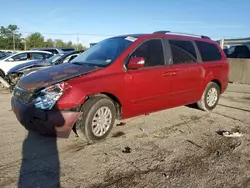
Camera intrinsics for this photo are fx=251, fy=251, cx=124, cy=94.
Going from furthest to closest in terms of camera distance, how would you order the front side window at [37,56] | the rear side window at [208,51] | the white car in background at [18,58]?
the front side window at [37,56] < the white car in background at [18,58] < the rear side window at [208,51]

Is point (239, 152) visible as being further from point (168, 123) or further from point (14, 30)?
point (14, 30)

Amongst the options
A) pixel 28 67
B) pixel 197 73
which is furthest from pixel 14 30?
pixel 197 73

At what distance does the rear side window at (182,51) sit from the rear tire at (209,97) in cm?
95

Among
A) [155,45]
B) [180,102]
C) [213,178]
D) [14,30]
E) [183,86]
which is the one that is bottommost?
[213,178]

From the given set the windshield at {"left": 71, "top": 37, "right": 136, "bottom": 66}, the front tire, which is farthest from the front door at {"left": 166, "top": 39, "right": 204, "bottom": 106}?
the front tire

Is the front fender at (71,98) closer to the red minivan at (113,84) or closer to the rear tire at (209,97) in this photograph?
the red minivan at (113,84)

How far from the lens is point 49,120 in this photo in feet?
12.0

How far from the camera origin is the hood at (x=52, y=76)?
3.88m

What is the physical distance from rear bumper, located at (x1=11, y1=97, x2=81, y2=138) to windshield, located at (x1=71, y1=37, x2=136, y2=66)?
1.20m

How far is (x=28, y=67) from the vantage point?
9.44 m

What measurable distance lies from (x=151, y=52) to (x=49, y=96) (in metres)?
2.19

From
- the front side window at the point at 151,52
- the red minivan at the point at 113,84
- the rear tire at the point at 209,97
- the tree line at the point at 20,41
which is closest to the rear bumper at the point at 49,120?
the red minivan at the point at 113,84

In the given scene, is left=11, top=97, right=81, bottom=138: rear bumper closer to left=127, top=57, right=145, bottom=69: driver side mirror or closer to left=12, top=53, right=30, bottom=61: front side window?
left=127, top=57, right=145, bottom=69: driver side mirror

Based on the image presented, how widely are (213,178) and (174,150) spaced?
910 mm
